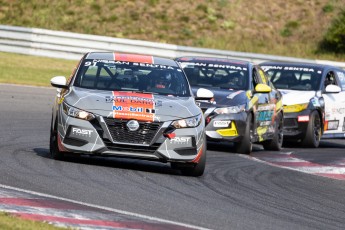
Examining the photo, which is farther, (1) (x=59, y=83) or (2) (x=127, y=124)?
(1) (x=59, y=83)

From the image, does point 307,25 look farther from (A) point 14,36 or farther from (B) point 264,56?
(A) point 14,36

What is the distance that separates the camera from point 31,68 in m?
30.8

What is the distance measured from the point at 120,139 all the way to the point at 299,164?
484 centimetres

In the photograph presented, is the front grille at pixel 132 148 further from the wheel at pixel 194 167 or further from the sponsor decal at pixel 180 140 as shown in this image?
the wheel at pixel 194 167

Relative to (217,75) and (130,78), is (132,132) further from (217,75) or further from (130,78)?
(217,75)

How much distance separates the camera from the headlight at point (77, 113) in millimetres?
12055

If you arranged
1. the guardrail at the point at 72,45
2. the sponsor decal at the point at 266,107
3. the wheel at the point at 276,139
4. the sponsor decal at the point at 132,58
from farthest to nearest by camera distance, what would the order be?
the guardrail at the point at 72,45 < the wheel at the point at 276,139 < the sponsor decal at the point at 266,107 < the sponsor decal at the point at 132,58

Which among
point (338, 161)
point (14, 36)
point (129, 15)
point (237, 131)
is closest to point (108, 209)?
point (237, 131)

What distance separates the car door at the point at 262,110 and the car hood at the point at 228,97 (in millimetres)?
383

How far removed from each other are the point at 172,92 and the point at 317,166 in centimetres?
367

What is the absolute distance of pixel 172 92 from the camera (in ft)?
43.5

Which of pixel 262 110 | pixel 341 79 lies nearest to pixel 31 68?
pixel 341 79

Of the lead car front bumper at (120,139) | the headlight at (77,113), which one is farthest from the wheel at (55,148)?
the headlight at (77,113)

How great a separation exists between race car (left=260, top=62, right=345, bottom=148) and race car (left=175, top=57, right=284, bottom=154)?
0.83 meters
